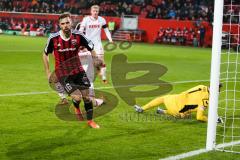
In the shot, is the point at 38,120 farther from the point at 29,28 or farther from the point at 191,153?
the point at 29,28

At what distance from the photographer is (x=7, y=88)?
12.8m

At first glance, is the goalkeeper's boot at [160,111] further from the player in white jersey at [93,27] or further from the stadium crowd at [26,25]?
the stadium crowd at [26,25]

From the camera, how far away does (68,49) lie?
8.63 metres

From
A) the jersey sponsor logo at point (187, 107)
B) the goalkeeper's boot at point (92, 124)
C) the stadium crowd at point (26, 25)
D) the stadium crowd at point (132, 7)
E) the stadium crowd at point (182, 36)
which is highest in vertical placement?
the stadium crowd at point (132, 7)

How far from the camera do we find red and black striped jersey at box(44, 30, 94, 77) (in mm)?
8594

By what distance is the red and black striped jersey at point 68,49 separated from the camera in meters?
8.59

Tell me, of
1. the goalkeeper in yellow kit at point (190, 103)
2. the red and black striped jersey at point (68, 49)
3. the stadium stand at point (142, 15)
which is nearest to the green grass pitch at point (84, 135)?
the goalkeeper in yellow kit at point (190, 103)

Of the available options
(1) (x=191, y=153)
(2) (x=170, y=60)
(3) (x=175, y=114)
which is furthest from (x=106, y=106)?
(2) (x=170, y=60)

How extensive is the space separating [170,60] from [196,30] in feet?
45.3

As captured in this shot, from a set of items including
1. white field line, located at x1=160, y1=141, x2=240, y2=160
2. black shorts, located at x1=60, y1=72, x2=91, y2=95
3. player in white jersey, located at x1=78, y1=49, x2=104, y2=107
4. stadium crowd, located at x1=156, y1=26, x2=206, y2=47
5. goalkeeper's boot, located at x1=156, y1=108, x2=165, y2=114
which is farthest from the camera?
stadium crowd, located at x1=156, y1=26, x2=206, y2=47

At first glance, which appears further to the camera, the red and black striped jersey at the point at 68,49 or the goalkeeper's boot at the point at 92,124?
the red and black striped jersey at the point at 68,49

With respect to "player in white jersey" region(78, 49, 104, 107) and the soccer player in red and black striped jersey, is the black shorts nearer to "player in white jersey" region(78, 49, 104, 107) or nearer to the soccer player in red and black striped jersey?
the soccer player in red and black striped jersey

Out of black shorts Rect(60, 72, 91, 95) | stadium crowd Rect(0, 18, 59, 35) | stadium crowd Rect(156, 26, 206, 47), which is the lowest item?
stadium crowd Rect(156, 26, 206, 47)

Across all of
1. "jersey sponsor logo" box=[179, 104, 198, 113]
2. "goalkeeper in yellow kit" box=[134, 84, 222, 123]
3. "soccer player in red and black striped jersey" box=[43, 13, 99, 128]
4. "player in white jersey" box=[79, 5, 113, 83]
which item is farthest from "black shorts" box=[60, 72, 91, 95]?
"player in white jersey" box=[79, 5, 113, 83]
